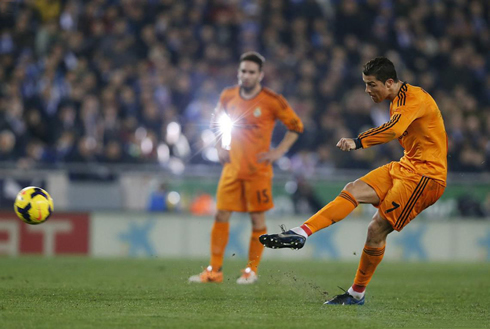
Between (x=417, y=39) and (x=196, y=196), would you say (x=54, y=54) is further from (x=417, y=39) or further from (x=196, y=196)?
(x=417, y=39)

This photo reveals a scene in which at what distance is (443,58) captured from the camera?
19.9m

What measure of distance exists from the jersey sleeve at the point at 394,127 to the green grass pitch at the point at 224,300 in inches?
52.5

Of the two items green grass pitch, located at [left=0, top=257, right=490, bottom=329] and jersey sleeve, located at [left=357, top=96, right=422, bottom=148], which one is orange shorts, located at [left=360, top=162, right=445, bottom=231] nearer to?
jersey sleeve, located at [left=357, top=96, right=422, bottom=148]

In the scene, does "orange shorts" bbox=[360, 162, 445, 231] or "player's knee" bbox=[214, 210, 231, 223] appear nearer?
"orange shorts" bbox=[360, 162, 445, 231]

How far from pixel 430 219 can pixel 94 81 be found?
7.35 metres

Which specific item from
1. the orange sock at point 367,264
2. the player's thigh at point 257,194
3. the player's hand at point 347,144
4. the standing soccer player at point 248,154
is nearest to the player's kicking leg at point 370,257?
the orange sock at point 367,264

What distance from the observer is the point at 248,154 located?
871 cm

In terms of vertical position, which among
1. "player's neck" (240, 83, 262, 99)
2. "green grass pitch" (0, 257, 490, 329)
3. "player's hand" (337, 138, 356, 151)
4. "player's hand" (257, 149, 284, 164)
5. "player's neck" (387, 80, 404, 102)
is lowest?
"green grass pitch" (0, 257, 490, 329)

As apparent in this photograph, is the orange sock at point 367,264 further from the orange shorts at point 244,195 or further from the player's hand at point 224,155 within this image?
the player's hand at point 224,155

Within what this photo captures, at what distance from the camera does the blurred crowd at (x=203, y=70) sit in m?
15.1

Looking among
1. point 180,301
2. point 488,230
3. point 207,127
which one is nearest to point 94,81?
point 207,127

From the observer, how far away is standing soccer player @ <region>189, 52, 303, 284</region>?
8.67 metres

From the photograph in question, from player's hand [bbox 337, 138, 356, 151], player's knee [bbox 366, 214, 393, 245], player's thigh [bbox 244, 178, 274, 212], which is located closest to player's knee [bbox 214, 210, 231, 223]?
player's thigh [bbox 244, 178, 274, 212]

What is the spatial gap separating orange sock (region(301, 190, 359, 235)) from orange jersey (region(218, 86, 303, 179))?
2366mm
